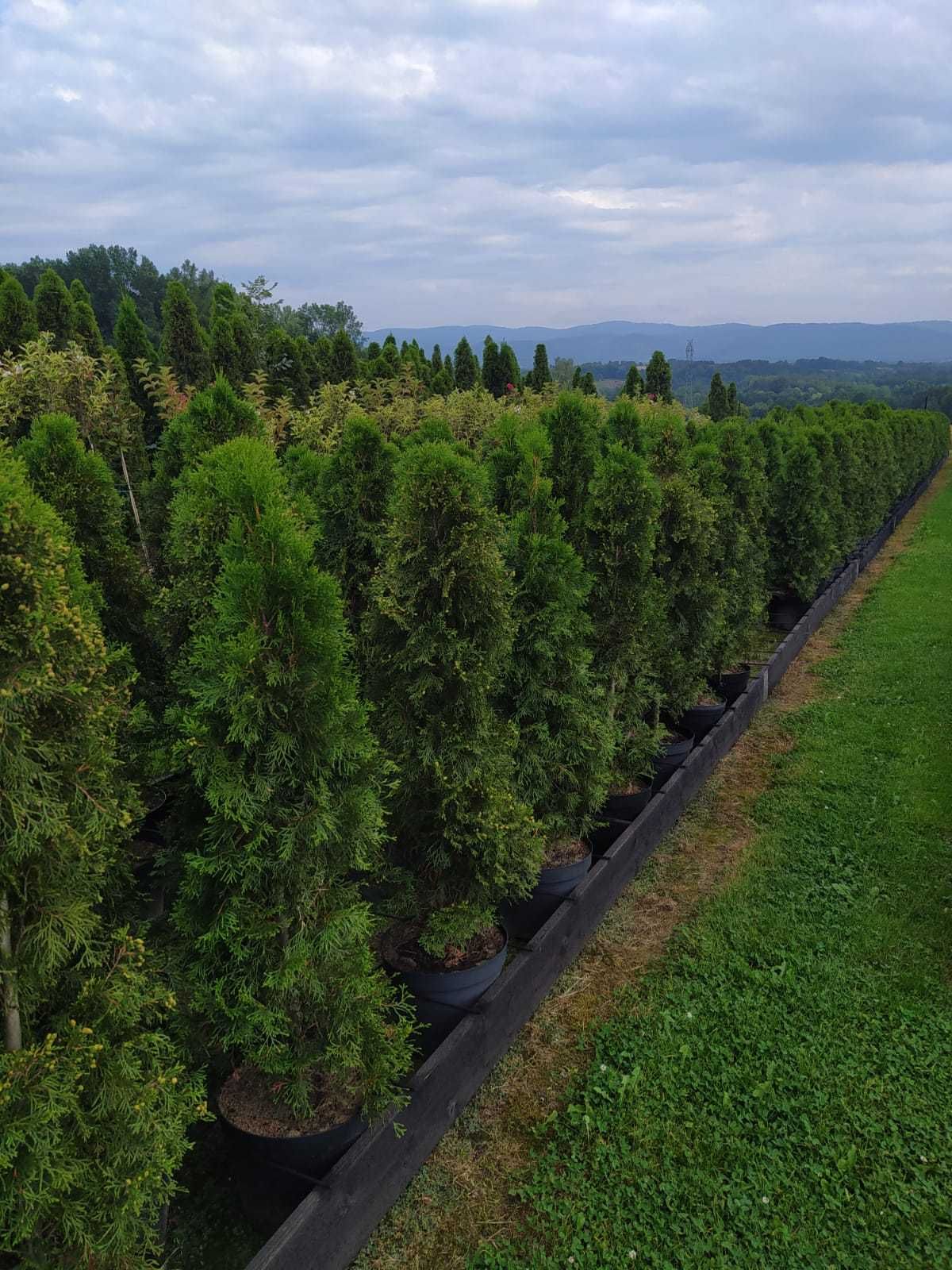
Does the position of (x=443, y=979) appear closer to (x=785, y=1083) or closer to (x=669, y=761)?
(x=785, y=1083)

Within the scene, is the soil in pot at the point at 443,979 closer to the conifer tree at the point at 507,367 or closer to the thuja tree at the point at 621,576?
the thuja tree at the point at 621,576

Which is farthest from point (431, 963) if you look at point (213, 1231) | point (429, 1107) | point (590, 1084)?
point (213, 1231)

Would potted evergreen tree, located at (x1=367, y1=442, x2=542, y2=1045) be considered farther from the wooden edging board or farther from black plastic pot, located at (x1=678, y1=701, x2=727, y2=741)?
black plastic pot, located at (x1=678, y1=701, x2=727, y2=741)

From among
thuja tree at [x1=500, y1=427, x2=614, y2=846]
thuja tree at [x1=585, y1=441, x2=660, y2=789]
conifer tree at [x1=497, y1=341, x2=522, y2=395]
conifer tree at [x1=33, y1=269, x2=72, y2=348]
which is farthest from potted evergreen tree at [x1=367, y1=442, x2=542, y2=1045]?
conifer tree at [x1=497, y1=341, x2=522, y2=395]

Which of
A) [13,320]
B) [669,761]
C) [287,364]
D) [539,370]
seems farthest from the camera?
[539,370]

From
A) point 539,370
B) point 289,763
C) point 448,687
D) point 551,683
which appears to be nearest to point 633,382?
point 539,370

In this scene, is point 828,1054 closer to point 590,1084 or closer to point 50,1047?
point 590,1084
